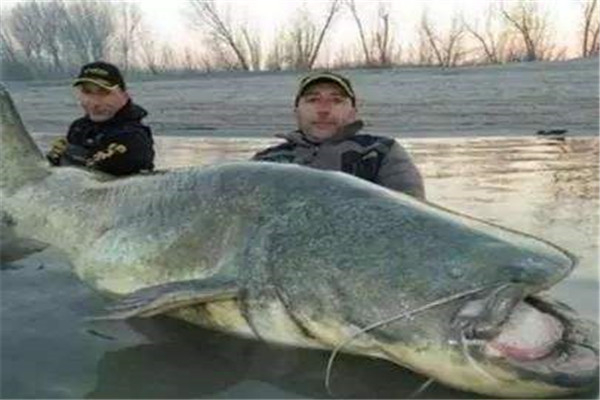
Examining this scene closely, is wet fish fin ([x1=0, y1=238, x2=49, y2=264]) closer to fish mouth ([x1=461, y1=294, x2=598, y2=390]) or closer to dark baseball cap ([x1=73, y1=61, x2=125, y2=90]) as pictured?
dark baseball cap ([x1=73, y1=61, x2=125, y2=90])

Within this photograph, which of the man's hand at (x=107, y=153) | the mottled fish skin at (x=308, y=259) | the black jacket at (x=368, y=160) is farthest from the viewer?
the man's hand at (x=107, y=153)

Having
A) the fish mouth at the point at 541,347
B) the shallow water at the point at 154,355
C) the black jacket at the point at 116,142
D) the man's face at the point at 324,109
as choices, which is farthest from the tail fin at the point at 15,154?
the fish mouth at the point at 541,347

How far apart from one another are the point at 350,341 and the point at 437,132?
1177 centimetres

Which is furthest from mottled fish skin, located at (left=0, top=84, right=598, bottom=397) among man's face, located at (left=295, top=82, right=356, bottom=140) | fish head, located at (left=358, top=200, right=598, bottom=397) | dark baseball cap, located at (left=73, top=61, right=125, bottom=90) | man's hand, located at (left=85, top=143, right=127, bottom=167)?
dark baseball cap, located at (left=73, top=61, right=125, bottom=90)

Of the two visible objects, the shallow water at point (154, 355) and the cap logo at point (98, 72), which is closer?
the shallow water at point (154, 355)

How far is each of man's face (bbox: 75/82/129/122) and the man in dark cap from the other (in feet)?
3.40

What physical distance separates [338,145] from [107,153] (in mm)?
1307

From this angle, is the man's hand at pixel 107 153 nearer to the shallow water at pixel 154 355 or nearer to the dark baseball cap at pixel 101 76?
the dark baseball cap at pixel 101 76

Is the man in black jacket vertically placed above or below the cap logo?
below

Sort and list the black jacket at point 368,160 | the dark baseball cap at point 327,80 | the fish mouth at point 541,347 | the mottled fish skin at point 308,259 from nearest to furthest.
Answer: the fish mouth at point 541,347 < the mottled fish skin at point 308,259 < the black jacket at point 368,160 < the dark baseball cap at point 327,80

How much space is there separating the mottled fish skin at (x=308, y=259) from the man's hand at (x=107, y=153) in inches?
40.0

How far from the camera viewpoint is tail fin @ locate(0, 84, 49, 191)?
4.25 metres

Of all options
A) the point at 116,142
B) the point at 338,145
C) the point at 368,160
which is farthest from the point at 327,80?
the point at 116,142

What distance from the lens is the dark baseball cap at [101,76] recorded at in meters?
5.16
